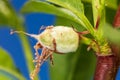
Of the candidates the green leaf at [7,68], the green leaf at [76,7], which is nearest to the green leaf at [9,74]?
the green leaf at [7,68]

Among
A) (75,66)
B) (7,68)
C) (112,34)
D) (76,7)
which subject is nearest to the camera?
(112,34)

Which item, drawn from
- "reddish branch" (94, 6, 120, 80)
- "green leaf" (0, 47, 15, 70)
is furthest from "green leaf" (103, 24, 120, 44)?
"green leaf" (0, 47, 15, 70)

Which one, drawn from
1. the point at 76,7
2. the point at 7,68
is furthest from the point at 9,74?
the point at 76,7

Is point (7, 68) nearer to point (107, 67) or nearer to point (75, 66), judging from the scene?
point (75, 66)

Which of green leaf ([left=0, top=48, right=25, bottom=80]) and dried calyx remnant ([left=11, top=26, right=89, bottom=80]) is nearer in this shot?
dried calyx remnant ([left=11, top=26, right=89, bottom=80])

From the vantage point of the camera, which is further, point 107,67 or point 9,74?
point 9,74

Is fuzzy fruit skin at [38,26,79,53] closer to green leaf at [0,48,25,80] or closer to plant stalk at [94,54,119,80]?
plant stalk at [94,54,119,80]

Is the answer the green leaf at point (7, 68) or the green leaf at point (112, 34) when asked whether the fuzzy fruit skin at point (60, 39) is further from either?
the green leaf at point (7, 68)
